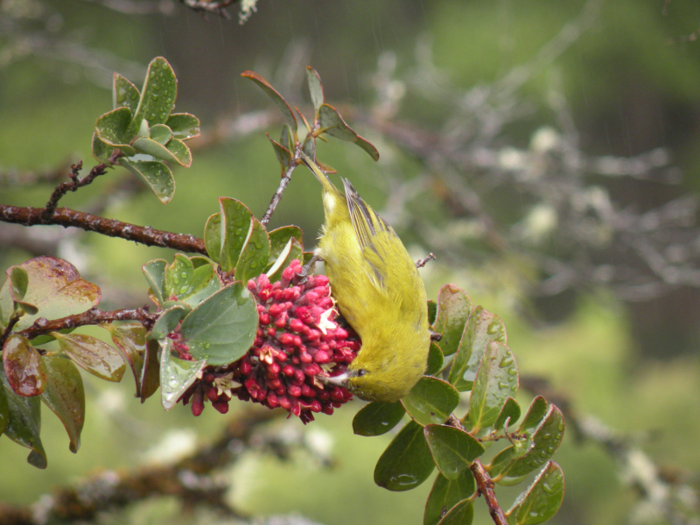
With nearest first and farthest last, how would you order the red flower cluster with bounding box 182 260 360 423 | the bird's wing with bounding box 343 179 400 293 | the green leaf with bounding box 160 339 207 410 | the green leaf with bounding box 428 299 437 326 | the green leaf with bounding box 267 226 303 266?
the green leaf with bounding box 160 339 207 410 < the red flower cluster with bounding box 182 260 360 423 < the green leaf with bounding box 267 226 303 266 < the green leaf with bounding box 428 299 437 326 < the bird's wing with bounding box 343 179 400 293

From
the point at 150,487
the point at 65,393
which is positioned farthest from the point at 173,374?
the point at 150,487

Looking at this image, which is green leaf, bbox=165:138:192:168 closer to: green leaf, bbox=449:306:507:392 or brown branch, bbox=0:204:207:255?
brown branch, bbox=0:204:207:255

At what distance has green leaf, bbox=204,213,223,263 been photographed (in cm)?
52

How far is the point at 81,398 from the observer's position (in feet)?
1.51

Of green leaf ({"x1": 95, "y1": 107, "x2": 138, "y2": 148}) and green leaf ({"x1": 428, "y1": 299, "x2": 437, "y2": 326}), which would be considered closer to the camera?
green leaf ({"x1": 95, "y1": 107, "x2": 138, "y2": 148})

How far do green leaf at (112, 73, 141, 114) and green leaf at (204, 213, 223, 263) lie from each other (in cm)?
14

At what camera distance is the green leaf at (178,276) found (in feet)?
1.49

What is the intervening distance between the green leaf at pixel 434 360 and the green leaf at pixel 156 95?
1.36ft

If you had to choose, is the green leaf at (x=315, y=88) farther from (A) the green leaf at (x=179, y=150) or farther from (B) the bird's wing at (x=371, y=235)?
(B) the bird's wing at (x=371, y=235)

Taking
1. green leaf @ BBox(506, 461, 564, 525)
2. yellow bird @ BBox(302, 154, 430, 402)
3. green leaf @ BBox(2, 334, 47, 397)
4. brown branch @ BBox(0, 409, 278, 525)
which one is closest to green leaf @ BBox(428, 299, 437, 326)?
yellow bird @ BBox(302, 154, 430, 402)

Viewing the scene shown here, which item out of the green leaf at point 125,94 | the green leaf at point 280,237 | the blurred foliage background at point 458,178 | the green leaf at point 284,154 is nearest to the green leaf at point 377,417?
the green leaf at point 280,237

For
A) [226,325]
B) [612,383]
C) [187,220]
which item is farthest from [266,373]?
[612,383]

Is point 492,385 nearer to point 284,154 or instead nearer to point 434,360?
point 434,360

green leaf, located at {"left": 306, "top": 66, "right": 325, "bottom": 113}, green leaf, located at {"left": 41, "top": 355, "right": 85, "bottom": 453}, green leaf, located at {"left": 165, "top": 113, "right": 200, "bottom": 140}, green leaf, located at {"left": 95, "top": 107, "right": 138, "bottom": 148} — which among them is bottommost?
green leaf, located at {"left": 41, "top": 355, "right": 85, "bottom": 453}
